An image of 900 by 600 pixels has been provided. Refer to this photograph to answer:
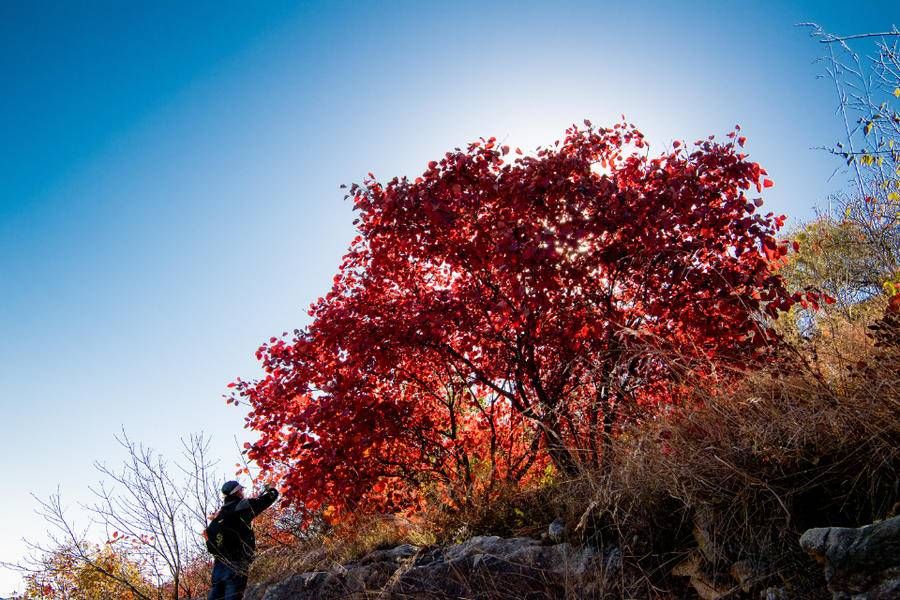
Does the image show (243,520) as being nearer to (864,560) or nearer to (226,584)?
(226,584)

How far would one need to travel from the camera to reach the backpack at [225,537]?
705 centimetres

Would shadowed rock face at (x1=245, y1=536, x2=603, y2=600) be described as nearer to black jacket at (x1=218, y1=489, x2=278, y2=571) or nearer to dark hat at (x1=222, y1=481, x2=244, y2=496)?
black jacket at (x1=218, y1=489, x2=278, y2=571)

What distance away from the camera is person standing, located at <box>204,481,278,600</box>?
6793 mm

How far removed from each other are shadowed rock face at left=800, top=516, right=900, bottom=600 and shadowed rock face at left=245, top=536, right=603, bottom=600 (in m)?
1.48

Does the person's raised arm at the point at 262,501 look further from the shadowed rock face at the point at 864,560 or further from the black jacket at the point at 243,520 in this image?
the shadowed rock face at the point at 864,560

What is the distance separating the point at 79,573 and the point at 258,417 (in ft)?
35.2

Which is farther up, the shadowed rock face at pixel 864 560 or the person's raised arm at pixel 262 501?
the person's raised arm at pixel 262 501

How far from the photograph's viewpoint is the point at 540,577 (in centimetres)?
422

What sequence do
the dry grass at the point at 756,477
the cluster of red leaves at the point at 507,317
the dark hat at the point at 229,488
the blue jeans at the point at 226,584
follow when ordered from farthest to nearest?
1. the dark hat at the point at 229,488
2. the blue jeans at the point at 226,584
3. the cluster of red leaves at the point at 507,317
4. the dry grass at the point at 756,477

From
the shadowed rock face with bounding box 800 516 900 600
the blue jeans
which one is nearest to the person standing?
the blue jeans

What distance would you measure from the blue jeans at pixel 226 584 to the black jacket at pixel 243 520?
0.13 metres

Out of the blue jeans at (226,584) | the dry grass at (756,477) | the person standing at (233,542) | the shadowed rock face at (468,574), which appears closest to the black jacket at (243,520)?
the person standing at (233,542)

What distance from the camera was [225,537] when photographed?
719cm

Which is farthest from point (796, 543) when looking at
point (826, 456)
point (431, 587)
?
point (431, 587)
